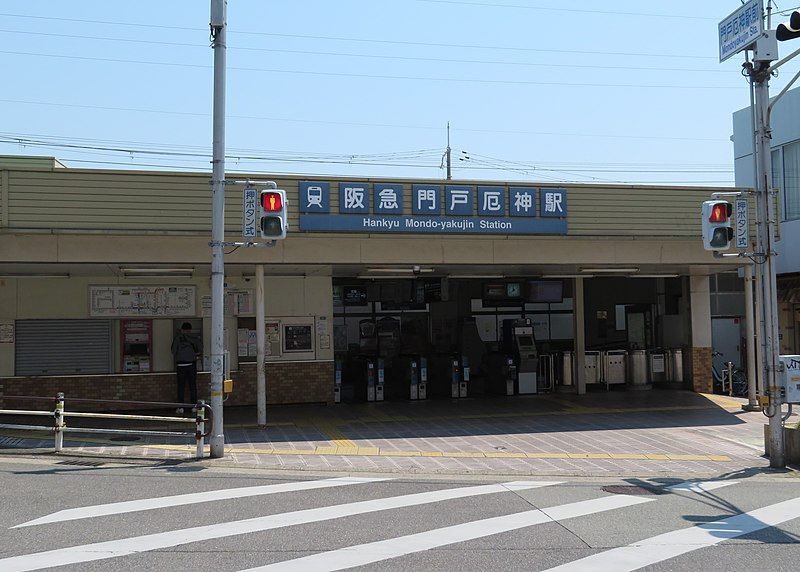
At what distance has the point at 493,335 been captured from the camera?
22.1 m

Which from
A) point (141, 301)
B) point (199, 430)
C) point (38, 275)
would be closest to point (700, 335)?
point (141, 301)

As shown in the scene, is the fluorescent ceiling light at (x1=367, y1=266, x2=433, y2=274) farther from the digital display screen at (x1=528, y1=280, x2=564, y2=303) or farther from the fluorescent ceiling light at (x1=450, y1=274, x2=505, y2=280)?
the digital display screen at (x1=528, y1=280, x2=564, y2=303)

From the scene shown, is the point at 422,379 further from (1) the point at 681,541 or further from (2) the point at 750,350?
(1) the point at 681,541

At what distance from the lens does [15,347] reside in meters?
16.7

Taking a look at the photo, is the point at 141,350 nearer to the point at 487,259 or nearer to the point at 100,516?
the point at 487,259

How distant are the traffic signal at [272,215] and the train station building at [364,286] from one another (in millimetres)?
2583

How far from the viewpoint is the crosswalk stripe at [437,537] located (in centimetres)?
662

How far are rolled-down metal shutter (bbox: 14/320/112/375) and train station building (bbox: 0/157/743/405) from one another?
0.03m

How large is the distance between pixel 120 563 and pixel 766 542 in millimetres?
5784

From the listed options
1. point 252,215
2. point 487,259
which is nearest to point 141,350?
point 252,215

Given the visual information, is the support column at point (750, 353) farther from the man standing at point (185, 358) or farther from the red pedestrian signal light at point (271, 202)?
the man standing at point (185, 358)

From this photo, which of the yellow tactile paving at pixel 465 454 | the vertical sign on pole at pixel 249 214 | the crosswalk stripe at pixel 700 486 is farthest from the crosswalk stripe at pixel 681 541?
the vertical sign on pole at pixel 249 214

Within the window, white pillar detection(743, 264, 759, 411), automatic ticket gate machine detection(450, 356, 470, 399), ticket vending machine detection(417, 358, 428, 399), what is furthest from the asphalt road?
the window

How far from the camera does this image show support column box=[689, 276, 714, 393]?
20453 mm
